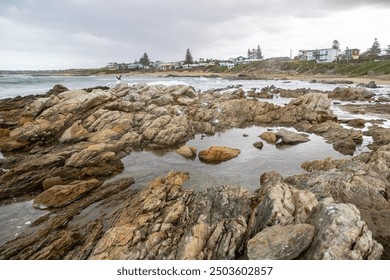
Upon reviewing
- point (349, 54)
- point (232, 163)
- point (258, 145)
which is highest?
point (349, 54)

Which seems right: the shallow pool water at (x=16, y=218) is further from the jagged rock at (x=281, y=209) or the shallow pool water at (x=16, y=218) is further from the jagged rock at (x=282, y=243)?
the jagged rock at (x=282, y=243)

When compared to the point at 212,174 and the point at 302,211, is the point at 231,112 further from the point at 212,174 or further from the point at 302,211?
the point at 302,211

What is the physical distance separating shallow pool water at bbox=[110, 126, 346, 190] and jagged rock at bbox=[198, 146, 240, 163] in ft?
1.51

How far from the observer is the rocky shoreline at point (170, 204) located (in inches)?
306

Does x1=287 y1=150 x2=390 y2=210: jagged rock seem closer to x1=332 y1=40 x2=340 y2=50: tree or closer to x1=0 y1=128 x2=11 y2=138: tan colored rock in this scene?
x1=0 y1=128 x2=11 y2=138: tan colored rock

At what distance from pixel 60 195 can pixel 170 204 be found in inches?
231

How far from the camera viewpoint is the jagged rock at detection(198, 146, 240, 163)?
19.6 m

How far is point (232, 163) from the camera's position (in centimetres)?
1891

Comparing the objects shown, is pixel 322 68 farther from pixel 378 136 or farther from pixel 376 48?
pixel 378 136

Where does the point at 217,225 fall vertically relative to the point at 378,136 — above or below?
above

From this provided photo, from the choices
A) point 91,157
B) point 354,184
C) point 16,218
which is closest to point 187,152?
point 91,157

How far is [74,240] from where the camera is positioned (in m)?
10.3

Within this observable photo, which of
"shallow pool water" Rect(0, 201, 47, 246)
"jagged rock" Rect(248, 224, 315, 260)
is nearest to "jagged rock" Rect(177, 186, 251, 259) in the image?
"jagged rock" Rect(248, 224, 315, 260)
